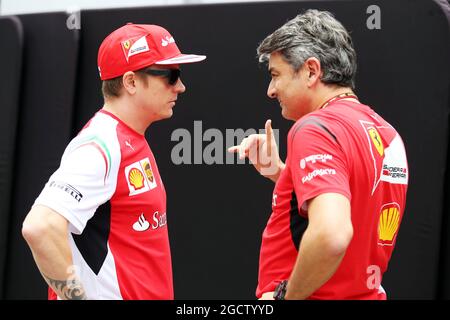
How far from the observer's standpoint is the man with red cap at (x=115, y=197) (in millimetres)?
2311

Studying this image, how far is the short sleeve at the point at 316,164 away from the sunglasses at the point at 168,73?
0.77m

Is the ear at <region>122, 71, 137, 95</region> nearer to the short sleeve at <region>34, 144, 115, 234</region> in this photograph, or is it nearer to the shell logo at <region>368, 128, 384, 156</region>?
the short sleeve at <region>34, 144, 115, 234</region>

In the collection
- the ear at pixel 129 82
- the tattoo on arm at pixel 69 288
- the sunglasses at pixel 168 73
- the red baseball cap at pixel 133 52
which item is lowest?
the tattoo on arm at pixel 69 288

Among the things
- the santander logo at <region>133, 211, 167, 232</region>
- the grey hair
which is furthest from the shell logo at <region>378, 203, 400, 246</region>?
the santander logo at <region>133, 211, 167, 232</region>

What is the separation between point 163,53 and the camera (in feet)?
9.11

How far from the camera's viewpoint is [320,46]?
7.97 feet

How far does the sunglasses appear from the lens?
9.05 feet

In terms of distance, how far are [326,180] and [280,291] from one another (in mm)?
399

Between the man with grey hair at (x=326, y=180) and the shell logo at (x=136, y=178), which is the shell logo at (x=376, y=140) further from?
the shell logo at (x=136, y=178)

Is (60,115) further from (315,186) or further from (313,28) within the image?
(315,186)

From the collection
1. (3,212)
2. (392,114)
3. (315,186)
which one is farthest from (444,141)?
(3,212)

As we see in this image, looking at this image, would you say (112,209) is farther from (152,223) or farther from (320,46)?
(320,46)

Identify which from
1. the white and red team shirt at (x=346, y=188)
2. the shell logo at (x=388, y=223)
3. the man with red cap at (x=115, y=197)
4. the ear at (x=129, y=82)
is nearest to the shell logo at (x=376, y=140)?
the white and red team shirt at (x=346, y=188)

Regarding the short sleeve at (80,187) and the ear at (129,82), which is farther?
the ear at (129,82)
